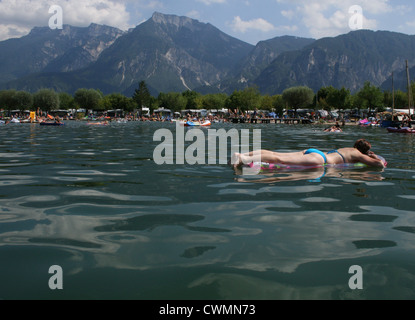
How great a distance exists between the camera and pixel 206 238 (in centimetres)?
390

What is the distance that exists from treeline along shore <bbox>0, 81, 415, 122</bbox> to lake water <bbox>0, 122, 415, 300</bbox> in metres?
91.9

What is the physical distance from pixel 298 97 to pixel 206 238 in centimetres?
11543

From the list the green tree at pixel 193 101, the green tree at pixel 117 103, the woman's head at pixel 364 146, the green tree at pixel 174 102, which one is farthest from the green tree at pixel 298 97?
the woman's head at pixel 364 146

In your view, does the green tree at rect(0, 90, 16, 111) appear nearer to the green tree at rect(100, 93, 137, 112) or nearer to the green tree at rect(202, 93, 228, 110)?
the green tree at rect(100, 93, 137, 112)

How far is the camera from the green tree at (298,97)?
113331mm

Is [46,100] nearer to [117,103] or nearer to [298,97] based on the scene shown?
[117,103]

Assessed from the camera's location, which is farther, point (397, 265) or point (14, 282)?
point (397, 265)

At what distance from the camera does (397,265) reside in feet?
10.6

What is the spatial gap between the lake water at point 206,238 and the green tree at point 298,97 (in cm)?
11063

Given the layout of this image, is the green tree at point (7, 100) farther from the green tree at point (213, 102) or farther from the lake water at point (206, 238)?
the lake water at point (206, 238)

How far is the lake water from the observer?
9.20 feet
